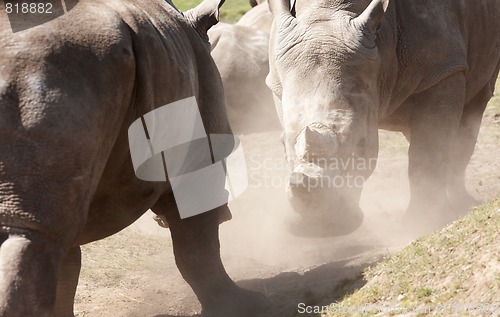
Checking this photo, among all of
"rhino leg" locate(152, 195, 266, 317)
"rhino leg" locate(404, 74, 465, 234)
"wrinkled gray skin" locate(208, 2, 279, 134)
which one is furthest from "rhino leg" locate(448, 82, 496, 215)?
"wrinkled gray skin" locate(208, 2, 279, 134)

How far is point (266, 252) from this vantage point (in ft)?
27.1

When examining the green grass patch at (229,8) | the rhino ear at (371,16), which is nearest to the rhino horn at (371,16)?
the rhino ear at (371,16)

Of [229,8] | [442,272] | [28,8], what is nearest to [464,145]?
[442,272]

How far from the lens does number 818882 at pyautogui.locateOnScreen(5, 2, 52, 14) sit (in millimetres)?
4406

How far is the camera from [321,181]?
645cm

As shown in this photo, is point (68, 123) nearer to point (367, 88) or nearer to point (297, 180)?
point (297, 180)

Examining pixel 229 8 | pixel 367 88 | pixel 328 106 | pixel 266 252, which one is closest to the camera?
pixel 328 106

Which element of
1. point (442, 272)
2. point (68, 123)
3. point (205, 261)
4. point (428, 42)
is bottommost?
point (205, 261)

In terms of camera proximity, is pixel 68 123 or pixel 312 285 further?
pixel 312 285

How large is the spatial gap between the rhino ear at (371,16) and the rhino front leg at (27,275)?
3.55 metres

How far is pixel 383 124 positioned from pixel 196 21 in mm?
2479

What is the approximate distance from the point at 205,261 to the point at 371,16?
2.20 meters

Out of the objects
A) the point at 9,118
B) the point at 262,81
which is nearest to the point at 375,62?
the point at 9,118

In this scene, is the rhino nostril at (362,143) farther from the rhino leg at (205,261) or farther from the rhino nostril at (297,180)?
the rhino leg at (205,261)
